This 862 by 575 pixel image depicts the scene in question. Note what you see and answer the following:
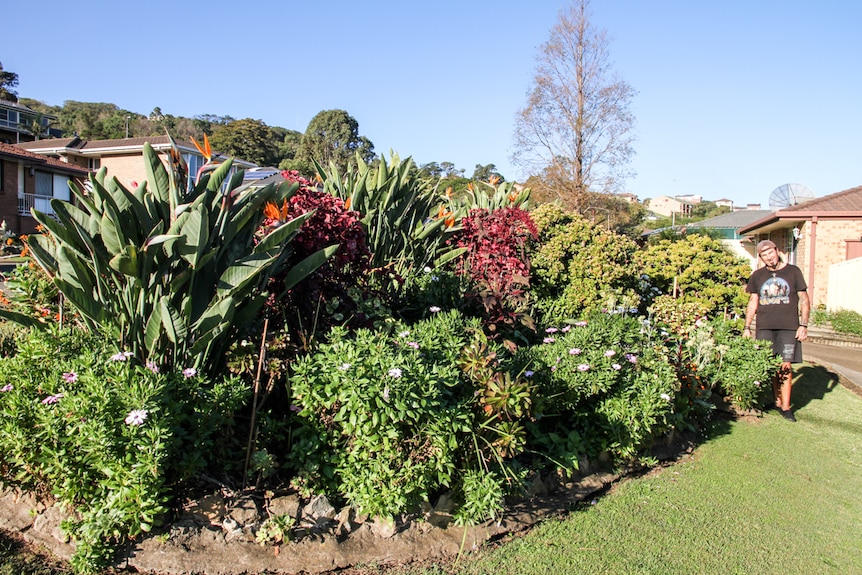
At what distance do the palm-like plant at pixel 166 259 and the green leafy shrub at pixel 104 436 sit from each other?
11.4 inches

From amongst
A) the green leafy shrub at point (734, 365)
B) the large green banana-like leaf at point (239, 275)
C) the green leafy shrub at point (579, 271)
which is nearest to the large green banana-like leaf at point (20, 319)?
the large green banana-like leaf at point (239, 275)

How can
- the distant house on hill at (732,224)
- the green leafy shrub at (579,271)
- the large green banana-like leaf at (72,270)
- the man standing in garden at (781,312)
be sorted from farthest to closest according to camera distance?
the distant house on hill at (732,224) < the green leafy shrub at (579,271) < the man standing in garden at (781,312) < the large green banana-like leaf at (72,270)

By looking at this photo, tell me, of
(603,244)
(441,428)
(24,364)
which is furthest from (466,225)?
(24,364)

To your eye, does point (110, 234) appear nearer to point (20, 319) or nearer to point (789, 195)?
point (20, 319)

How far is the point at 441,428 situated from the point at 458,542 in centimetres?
63

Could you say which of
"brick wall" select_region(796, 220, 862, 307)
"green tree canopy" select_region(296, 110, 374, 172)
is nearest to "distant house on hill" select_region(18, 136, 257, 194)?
"green tree canopy" select_region(296, 110, 374, 172)

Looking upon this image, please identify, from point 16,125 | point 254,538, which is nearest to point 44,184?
point 16,125

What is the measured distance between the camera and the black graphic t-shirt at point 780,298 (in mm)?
6766

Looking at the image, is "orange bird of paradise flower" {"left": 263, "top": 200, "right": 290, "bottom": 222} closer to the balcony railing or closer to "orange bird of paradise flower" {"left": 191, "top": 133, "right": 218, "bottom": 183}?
"orange bird of paradise flower" {"left": 191, "top": 133, "right": 218, "bottom": 183}

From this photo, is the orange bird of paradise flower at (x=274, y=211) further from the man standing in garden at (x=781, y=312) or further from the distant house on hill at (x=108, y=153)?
the distant house on hill at (x=108, y=153)

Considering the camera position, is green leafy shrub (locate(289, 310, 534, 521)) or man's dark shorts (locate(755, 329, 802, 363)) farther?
man's dark shorts (locate(755, 329, 802, 363))

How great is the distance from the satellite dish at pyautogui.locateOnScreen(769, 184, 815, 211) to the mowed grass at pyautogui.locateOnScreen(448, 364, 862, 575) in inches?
794

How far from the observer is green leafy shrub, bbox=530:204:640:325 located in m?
7.06

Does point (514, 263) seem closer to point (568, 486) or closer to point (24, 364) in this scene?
point (568, 486)
